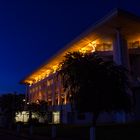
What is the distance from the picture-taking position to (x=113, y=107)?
27.8 meters

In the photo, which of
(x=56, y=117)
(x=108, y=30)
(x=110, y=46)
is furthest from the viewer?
(x=56, y=117)

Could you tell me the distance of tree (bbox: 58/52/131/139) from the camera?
2634cm

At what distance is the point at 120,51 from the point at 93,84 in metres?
27.4

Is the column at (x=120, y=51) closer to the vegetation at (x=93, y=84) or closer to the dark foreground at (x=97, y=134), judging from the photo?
the dark foreground at (x=97, y=134)

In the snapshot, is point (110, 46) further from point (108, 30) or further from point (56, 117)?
point (56, 117)

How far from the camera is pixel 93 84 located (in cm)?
2673

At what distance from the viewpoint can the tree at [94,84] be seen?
26344mm

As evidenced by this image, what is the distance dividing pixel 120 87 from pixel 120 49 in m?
25.5

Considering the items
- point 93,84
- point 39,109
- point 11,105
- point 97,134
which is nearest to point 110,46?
point 39,109

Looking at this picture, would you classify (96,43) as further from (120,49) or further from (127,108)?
(127,108)

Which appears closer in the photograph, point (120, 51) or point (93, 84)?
point (93, 84)

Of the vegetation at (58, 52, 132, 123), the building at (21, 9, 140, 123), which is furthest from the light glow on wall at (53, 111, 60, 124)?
the vegetation at (58, 52, 132, 123)

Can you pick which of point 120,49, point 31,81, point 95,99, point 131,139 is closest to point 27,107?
point 120,49

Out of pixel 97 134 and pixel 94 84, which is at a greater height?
pixel 94 84
